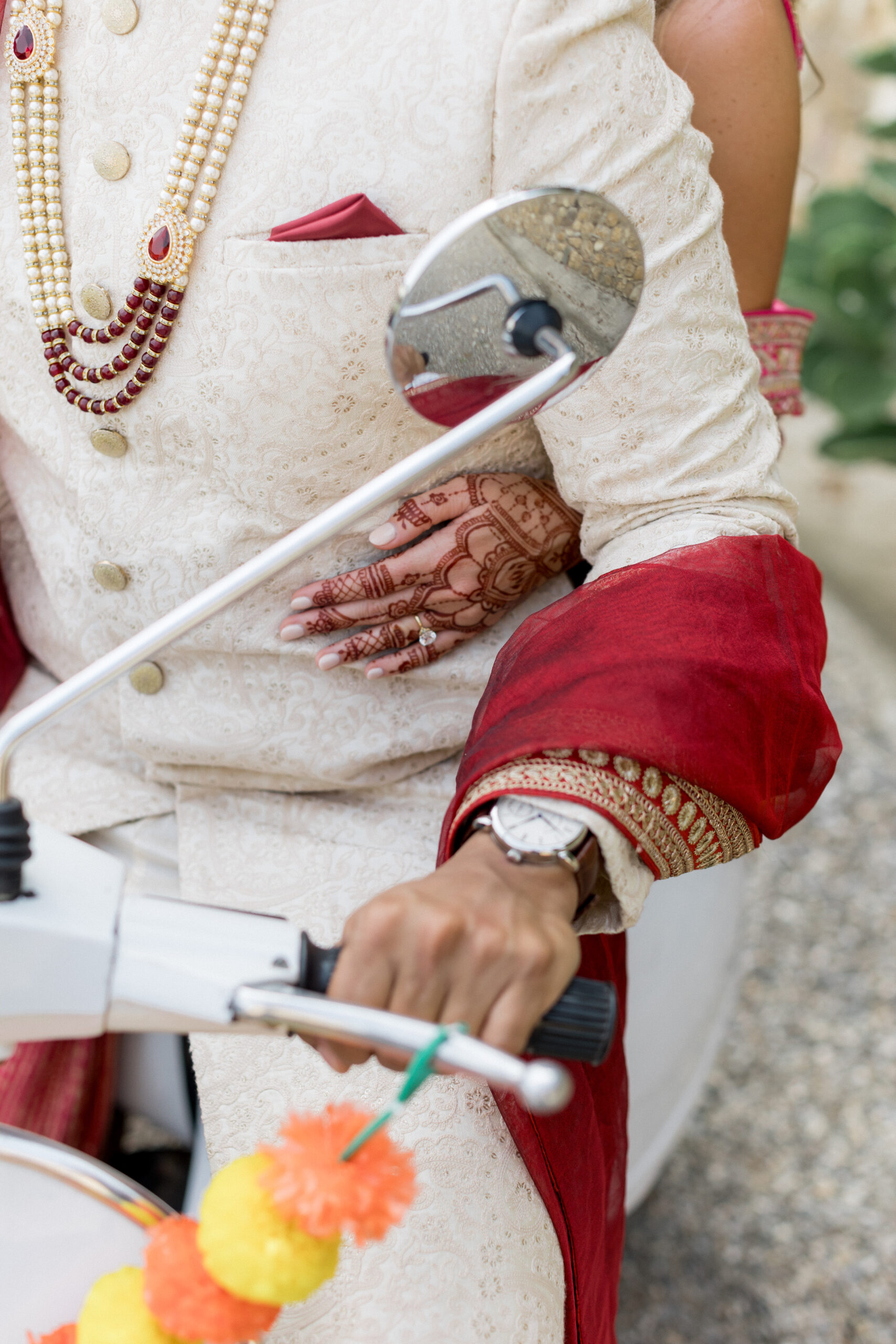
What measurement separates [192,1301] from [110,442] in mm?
540

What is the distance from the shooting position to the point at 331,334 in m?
0.69

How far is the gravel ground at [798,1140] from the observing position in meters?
1.40

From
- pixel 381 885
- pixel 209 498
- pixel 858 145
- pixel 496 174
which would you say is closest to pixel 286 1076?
pixel 381 885

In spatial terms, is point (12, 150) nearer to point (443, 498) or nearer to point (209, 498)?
point (209, 498)

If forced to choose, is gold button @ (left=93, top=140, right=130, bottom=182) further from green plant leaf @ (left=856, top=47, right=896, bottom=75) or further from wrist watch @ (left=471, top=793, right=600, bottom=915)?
green plant leaf @ (left=856, top=47, right=896, bottom=75)

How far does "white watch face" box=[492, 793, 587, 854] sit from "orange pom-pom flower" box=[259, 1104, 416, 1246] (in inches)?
7.1

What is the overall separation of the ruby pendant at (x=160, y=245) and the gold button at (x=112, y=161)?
0.05m

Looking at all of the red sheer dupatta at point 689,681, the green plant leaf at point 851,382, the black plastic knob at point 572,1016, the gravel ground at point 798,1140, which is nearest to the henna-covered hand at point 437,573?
the red sheer dupatta at point 689,681

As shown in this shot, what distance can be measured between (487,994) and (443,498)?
0.40 metres

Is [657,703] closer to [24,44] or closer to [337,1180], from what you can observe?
[337,1180]

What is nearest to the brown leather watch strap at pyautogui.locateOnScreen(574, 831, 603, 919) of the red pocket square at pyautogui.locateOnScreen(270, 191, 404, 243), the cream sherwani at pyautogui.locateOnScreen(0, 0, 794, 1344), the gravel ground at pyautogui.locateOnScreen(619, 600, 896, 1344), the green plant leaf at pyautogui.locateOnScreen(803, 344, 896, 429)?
the cream sherwani at pyautogui.locateOnScreen(0, 0, 794, 1344)

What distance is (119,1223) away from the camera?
18.3 inches

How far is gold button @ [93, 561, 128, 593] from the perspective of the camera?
2.60 feet

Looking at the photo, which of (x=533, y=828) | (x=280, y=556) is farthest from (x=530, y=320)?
(x=533, y=828)
